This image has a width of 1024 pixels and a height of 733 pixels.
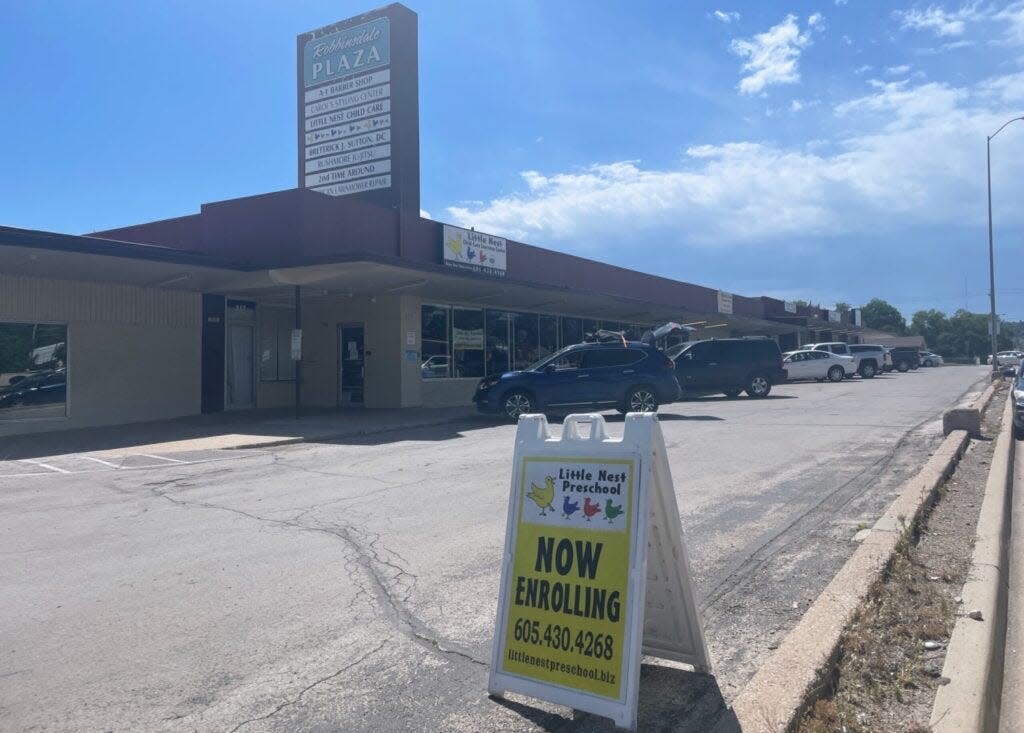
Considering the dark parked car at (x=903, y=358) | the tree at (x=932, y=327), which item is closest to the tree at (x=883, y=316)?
the tree at (x=932, y=327)

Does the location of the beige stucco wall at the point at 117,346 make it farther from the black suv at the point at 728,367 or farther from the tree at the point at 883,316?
the tree at the point at 883,316

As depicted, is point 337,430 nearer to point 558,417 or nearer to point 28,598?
point 558,417

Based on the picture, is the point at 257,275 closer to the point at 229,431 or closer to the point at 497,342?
the point at 229,431

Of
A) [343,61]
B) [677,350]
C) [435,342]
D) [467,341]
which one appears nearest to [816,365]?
[677,350]

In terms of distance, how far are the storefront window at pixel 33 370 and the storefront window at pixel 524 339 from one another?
13.1 metres

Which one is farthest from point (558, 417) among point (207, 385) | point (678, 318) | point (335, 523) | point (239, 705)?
point (678, 318)

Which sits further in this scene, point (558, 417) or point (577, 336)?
point (577, 336)

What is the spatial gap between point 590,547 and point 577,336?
1043 inches

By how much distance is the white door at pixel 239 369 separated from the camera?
67.0ft

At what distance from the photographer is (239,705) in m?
3.83

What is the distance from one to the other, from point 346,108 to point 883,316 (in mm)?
134891

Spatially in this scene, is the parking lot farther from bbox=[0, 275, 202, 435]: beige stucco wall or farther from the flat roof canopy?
bbox=[0, 275, 202, 435]: beige stucco wall

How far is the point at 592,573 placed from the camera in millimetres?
3602

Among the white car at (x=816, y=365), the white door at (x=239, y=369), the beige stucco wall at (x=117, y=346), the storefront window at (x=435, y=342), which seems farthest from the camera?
the white car at (x=816, y=365)
